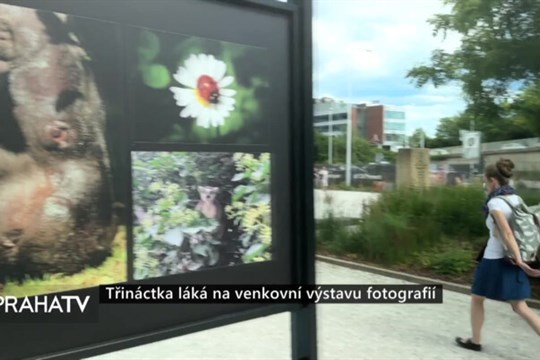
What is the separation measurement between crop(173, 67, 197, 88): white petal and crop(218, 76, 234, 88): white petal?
14 centimetres

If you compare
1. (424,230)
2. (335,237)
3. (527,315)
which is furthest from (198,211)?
(335,237)

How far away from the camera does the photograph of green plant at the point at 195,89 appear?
240 cm

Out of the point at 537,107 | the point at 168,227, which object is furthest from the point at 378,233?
the point at 168,227

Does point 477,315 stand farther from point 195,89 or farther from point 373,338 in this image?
point 195,89

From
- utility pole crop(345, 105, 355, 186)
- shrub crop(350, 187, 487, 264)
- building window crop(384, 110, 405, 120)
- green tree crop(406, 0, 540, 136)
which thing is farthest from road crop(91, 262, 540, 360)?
utility pole crop(345, 105, 355, 186)

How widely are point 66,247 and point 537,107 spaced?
6422 mm

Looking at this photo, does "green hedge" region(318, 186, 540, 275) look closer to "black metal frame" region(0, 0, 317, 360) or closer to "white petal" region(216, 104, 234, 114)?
"black metal frame" region(0, 0, 317, 360)

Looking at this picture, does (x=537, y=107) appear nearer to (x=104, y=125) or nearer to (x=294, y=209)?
(x=294, y=209)

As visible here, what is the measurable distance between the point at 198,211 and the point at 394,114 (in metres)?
7.94

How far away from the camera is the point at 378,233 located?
9398 millimetres

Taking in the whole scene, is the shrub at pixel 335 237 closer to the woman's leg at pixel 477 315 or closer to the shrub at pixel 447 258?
the shrub at pixel 447 258

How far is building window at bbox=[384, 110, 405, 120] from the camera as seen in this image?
9.71 meters

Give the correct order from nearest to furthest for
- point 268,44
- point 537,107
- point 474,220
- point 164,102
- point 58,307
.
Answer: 1. point 58,307
2. point 164,102
3. point 268,44
4. point 537,107
5. point 474,220

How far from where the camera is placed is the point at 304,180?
2930 millimetres
